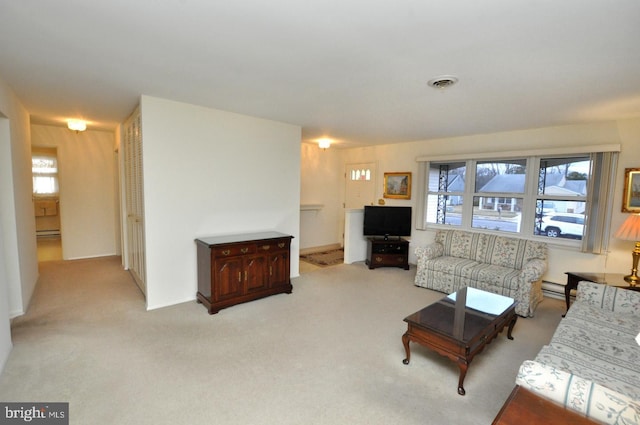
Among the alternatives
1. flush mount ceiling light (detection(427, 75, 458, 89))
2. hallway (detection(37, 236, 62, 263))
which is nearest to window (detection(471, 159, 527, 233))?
flush mount ceiling light (detection(427, 75, 458, 89))

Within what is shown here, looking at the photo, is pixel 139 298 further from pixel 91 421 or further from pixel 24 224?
pixel 91 421

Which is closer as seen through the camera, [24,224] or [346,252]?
[24,224]

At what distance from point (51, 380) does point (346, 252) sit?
169 inches

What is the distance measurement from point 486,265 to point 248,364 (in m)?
3.39

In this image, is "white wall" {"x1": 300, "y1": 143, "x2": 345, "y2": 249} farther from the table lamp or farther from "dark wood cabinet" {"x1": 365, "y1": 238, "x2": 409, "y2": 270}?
the table lamp

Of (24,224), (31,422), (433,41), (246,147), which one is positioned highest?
(433,41)

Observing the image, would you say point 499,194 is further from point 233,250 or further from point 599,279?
point 233,250

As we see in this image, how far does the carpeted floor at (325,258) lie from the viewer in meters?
5.61

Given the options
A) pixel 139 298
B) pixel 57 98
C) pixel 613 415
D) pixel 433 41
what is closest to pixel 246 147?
pixel 57 98

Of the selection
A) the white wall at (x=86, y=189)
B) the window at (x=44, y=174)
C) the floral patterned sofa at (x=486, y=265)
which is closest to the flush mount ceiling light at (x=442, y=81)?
the floral patterned sofa at (x=486, y=265)

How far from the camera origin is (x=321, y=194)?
667cm

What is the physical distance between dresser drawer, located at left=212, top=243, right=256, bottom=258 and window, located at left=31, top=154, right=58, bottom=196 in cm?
700

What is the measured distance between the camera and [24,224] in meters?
3.55

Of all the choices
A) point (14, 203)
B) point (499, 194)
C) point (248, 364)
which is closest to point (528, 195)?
point (499, 194)
